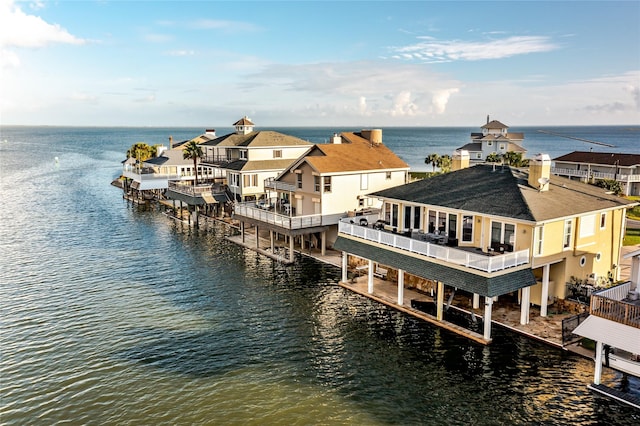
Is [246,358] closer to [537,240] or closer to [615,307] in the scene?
[537,240]

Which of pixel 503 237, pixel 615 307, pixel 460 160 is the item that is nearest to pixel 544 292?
pixel 503 237

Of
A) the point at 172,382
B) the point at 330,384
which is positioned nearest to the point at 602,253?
the point at 330,384

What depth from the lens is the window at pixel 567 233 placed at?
81.5 feet

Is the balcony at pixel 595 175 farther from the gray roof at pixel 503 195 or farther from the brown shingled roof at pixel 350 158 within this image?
the gray roof at pixel 503 195

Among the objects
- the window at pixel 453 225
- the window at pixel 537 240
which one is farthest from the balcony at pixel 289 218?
the window at pixel 537 240

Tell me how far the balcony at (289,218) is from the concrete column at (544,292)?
18.1 m

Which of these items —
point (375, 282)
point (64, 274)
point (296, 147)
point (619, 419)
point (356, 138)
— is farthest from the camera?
point (296, 147)

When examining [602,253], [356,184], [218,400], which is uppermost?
[356,184]

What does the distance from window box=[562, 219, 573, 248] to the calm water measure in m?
6.28

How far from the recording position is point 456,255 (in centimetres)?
2339

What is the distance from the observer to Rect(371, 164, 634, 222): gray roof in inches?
951

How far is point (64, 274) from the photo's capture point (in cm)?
3550

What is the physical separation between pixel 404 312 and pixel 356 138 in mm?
23551

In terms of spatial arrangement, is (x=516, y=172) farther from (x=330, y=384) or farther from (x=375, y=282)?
(x=330, y=384)
